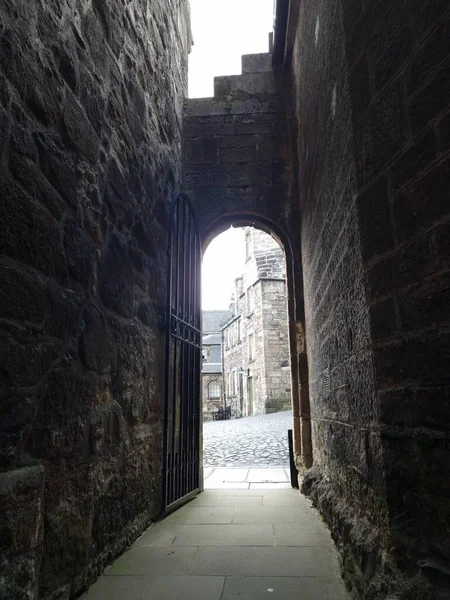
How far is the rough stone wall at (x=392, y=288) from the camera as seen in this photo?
1.48 meters

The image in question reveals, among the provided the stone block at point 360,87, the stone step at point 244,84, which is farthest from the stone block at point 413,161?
the stone step at point 244,84

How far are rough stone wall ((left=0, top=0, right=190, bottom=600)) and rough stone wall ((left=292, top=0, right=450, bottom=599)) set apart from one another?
4.07 ft

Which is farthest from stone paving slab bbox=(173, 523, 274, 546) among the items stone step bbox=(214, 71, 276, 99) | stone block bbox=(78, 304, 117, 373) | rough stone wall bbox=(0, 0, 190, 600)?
stone step bbox=(214, 71, 276, 99)

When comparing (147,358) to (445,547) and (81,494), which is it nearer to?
(81,494)

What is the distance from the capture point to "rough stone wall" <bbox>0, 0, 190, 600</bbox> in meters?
1.55

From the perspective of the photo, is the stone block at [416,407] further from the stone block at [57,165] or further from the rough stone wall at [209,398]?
the rough stone wall at [209,398]

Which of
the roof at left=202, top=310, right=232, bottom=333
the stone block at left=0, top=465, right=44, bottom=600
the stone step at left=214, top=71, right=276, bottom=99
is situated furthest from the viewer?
the roof at left=202, top=310, right=232, bottom=333

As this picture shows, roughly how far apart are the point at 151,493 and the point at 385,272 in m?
2.34

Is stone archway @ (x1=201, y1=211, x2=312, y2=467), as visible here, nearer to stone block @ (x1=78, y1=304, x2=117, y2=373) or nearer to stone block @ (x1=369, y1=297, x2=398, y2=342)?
stone block @ (x1=78, y1=304, x2=117, y2=373)

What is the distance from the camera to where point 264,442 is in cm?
827

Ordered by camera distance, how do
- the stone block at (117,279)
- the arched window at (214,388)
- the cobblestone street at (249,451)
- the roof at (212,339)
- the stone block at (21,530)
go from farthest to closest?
the roof at (212,339)
the arched window at (214,388)
the cobblestone street at (249,451)
the stone block at (117,279)
the stone block at (21,530)

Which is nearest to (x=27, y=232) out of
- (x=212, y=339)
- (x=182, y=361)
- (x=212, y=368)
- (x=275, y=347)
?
(x=182, y=361)

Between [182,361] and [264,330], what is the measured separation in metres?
16.0

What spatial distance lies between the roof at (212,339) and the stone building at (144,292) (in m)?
30.7
